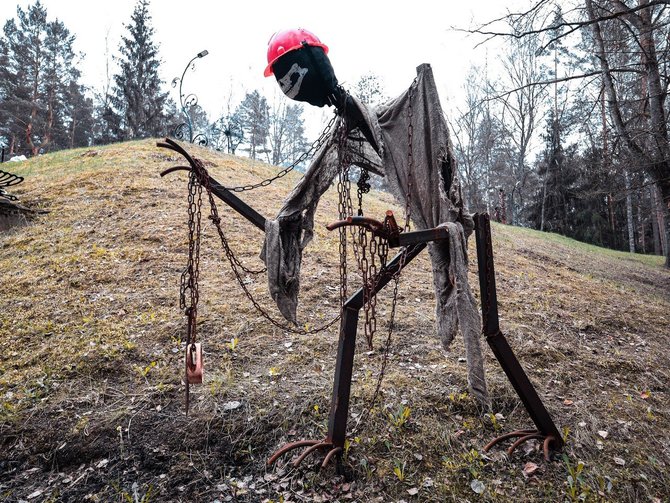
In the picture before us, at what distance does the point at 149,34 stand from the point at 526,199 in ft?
97.1

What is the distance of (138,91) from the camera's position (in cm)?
2302

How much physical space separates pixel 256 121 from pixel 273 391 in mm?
30408

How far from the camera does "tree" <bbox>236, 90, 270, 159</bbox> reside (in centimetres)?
3141

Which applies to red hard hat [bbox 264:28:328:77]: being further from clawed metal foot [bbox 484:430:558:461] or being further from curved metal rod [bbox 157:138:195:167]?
clawed metal foot [bbox 484:430:558:461]

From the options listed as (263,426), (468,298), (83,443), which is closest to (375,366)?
(263,426)

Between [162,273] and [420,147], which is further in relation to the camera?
[162,273]

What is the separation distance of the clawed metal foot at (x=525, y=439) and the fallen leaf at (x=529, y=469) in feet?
0.39

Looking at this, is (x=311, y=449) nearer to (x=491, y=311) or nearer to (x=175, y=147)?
(x=491, y=311)

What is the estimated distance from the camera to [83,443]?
3.35 metres

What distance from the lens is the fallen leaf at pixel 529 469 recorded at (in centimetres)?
293

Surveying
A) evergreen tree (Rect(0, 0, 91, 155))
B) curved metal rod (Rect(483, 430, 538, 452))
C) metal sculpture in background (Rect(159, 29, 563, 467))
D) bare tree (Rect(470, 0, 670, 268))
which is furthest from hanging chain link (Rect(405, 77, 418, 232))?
evergreen tree (Rect(0, 0, 91, 155))

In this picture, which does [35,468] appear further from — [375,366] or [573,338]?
[573,338]

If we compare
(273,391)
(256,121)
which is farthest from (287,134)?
(273,391)

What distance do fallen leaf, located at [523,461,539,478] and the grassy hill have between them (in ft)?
0.05
